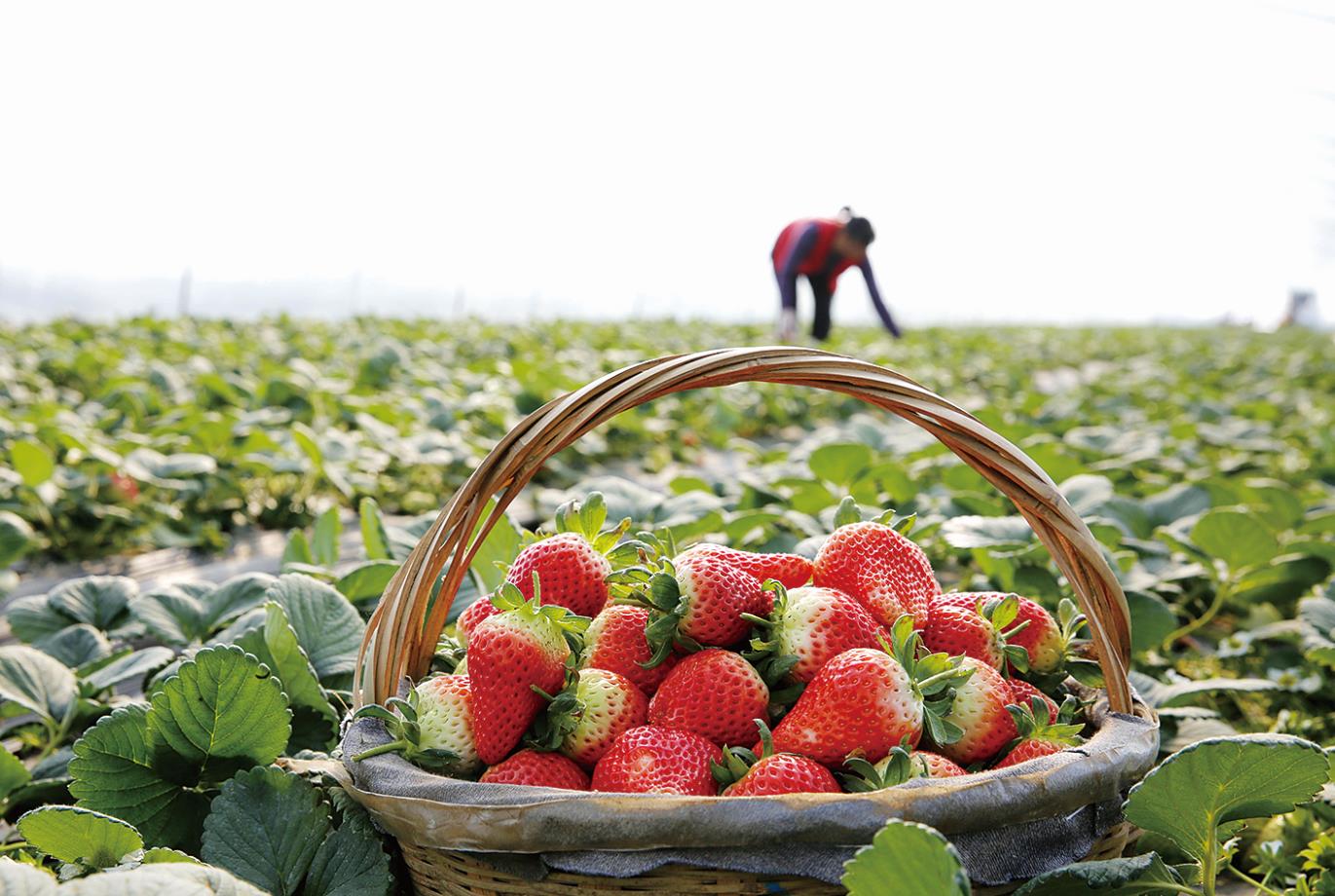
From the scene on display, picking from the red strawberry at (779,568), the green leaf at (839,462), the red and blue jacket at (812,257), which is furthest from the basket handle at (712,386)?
the red and blue jacket at (812,257)

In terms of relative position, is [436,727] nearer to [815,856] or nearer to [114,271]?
[815,856]

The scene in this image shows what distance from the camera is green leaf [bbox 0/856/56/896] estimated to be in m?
0.74

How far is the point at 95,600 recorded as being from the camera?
1874 mm

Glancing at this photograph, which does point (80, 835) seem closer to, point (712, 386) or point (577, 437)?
point (577, 437)

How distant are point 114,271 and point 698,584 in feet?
70.4

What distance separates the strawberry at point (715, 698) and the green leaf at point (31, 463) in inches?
97.0

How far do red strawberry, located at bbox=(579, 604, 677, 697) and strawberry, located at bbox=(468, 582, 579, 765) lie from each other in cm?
6

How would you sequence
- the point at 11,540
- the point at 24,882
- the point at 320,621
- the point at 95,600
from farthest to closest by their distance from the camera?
the point at 11,540 < the point at 95,600 < the point at 320,621 < the point at 24,882

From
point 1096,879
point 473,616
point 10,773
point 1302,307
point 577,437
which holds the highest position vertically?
point 1302,307

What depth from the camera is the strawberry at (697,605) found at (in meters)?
1.11

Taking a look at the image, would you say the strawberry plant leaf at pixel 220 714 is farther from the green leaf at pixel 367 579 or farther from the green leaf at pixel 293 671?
the green leaf at pixel 367 579

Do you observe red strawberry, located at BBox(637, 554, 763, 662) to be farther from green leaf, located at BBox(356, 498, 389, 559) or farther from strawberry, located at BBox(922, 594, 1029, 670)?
green leaf, located at BBox(356, 498, 389, 559)

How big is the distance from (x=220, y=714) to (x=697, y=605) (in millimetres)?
510

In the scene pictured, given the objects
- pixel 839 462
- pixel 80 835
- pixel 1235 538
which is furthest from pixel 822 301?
pixel 80 835
